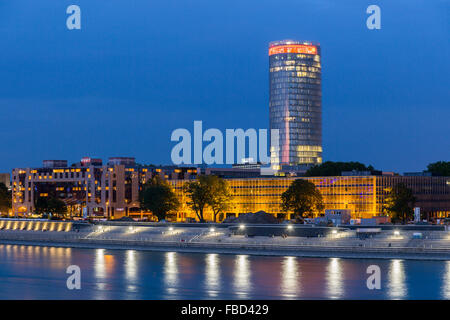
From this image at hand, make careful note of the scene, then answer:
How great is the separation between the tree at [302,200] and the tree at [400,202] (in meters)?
15.2

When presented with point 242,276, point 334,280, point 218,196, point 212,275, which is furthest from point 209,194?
point 334,280

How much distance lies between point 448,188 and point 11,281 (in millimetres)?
127573

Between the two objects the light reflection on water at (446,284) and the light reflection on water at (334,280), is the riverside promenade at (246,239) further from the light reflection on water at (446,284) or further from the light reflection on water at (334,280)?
the light reflection on water at (446,284)

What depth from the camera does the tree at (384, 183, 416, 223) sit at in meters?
164

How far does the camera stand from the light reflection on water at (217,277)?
7644cm

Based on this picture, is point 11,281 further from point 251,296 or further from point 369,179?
point 369,179

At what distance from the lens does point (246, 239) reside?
129 metres

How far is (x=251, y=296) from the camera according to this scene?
243 feet

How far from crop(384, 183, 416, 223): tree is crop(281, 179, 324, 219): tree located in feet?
49.9

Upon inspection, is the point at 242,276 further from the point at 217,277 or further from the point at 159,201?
the point at 159,201
